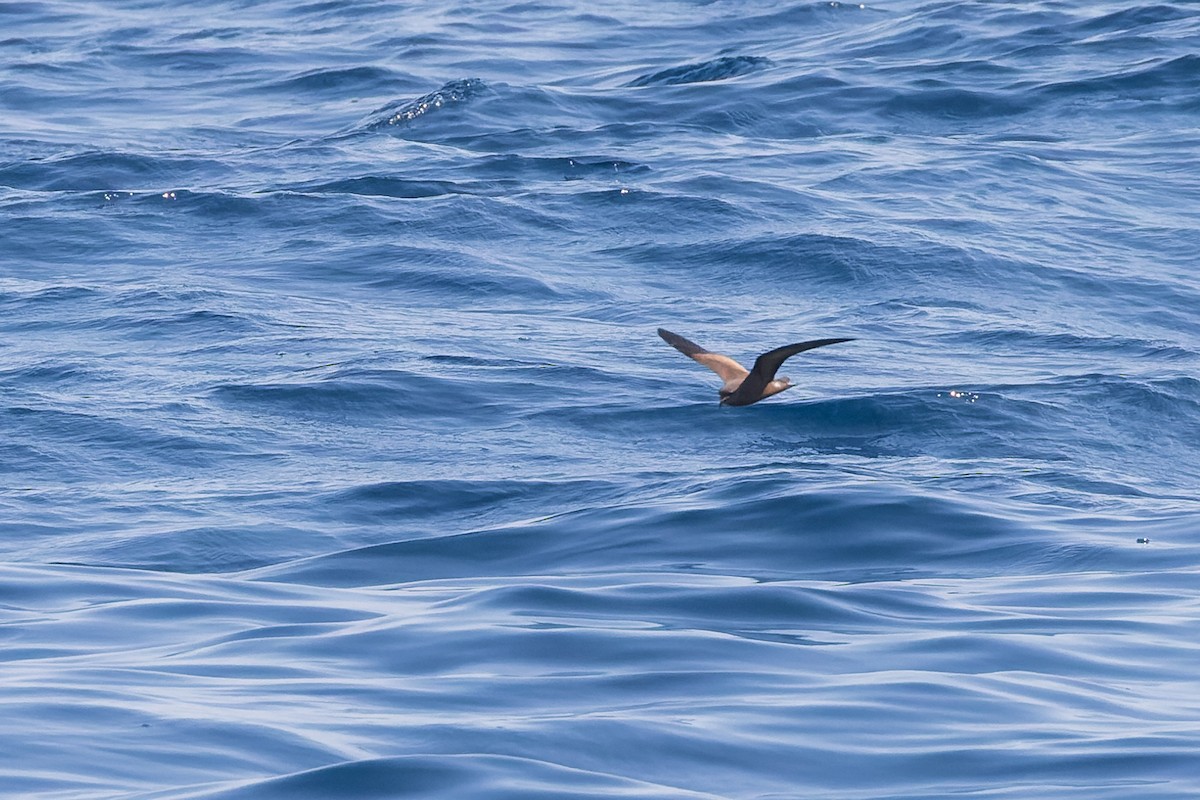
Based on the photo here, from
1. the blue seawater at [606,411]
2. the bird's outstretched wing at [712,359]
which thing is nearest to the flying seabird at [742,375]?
the bird's outstretched wing at [712,359]

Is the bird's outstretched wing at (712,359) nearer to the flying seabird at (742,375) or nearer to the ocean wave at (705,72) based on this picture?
the flying seabird at (742,375)

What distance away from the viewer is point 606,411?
12867 mm

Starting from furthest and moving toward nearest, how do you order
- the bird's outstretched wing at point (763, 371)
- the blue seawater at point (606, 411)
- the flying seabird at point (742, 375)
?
the flying seabird at point (742, 375), the bird's outstretched wing at point (763, 371), the blue seawater at point (606, 411)

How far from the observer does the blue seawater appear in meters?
6.27

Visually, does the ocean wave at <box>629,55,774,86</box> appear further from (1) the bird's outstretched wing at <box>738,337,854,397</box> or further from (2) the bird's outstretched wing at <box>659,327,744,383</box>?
(1) the bird's outstretched wing at <box>738,337,854,397</box>

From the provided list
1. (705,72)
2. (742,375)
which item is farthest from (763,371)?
(705,72)

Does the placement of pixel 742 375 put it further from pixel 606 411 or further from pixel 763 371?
pixel 606 411

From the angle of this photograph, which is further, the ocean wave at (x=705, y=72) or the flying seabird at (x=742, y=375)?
the ocean wave at (x=705, y=72)

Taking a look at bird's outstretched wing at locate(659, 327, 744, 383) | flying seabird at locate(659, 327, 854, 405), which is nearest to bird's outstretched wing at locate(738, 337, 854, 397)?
flying seabird at locate(659, 327, 854, 405)

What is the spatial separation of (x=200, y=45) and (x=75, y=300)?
11220 mm

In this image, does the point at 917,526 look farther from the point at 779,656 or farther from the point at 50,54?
the point at 50,54

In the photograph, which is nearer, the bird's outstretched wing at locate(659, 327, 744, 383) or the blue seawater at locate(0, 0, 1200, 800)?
the blue seawater at locate(0, 0, 1200, 800)

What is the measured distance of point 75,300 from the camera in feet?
51.3

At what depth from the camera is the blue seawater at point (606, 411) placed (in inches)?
247
